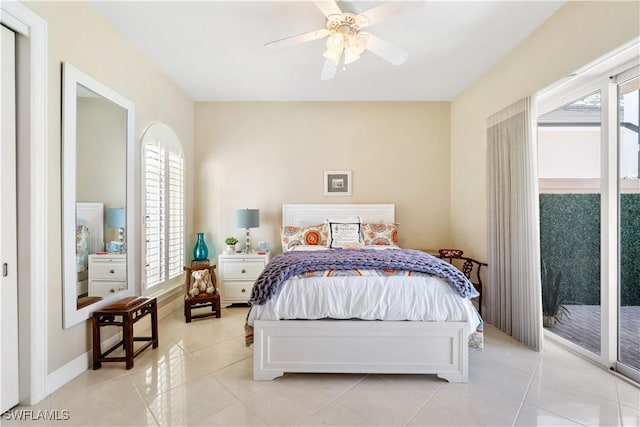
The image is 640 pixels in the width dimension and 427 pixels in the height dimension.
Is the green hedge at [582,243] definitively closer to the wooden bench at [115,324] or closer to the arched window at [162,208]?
the wooden bench at [115,324]

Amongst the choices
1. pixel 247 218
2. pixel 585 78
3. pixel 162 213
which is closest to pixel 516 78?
pixel 585 78

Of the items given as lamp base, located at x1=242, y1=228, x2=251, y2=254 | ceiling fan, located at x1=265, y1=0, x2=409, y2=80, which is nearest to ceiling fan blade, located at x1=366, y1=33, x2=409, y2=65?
ceiling fan, located at x1=265, y1=0, x2=409, y2=80

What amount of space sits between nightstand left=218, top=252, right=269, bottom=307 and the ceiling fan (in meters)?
2.50

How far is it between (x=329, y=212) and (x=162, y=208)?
2113 millimetres

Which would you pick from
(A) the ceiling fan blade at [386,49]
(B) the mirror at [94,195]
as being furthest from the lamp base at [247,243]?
(A) the ceiling fan blade at [386,49]

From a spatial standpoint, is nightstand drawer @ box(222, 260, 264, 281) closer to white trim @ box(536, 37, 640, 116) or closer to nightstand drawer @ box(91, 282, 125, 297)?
nightstand drawer @ box(91, 282, 125, 297)

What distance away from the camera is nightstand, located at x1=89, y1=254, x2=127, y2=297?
2.32 m

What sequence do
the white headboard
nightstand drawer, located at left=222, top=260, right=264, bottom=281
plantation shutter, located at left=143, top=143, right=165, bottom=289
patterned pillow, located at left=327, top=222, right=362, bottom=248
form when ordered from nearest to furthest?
plantation shutter, located at left=143, top=143, right=165, bottom=289
patterned pillow, located at left=327, top=222, right=362, bottom=248
nightstand drawer, located at left=222, top=260, right=264, bottom=281
the white headboard

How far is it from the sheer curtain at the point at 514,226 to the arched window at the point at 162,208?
12.0 feet

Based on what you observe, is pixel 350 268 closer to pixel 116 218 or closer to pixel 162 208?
pixel 116 218

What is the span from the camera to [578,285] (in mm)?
2500

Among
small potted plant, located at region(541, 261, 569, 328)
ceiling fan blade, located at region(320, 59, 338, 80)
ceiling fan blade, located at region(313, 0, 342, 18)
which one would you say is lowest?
small potted plant, located at region(541, 261, 569, 328)

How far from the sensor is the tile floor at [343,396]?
1688 millimetres

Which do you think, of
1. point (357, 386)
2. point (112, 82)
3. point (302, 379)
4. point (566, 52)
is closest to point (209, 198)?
point (112, 82)
